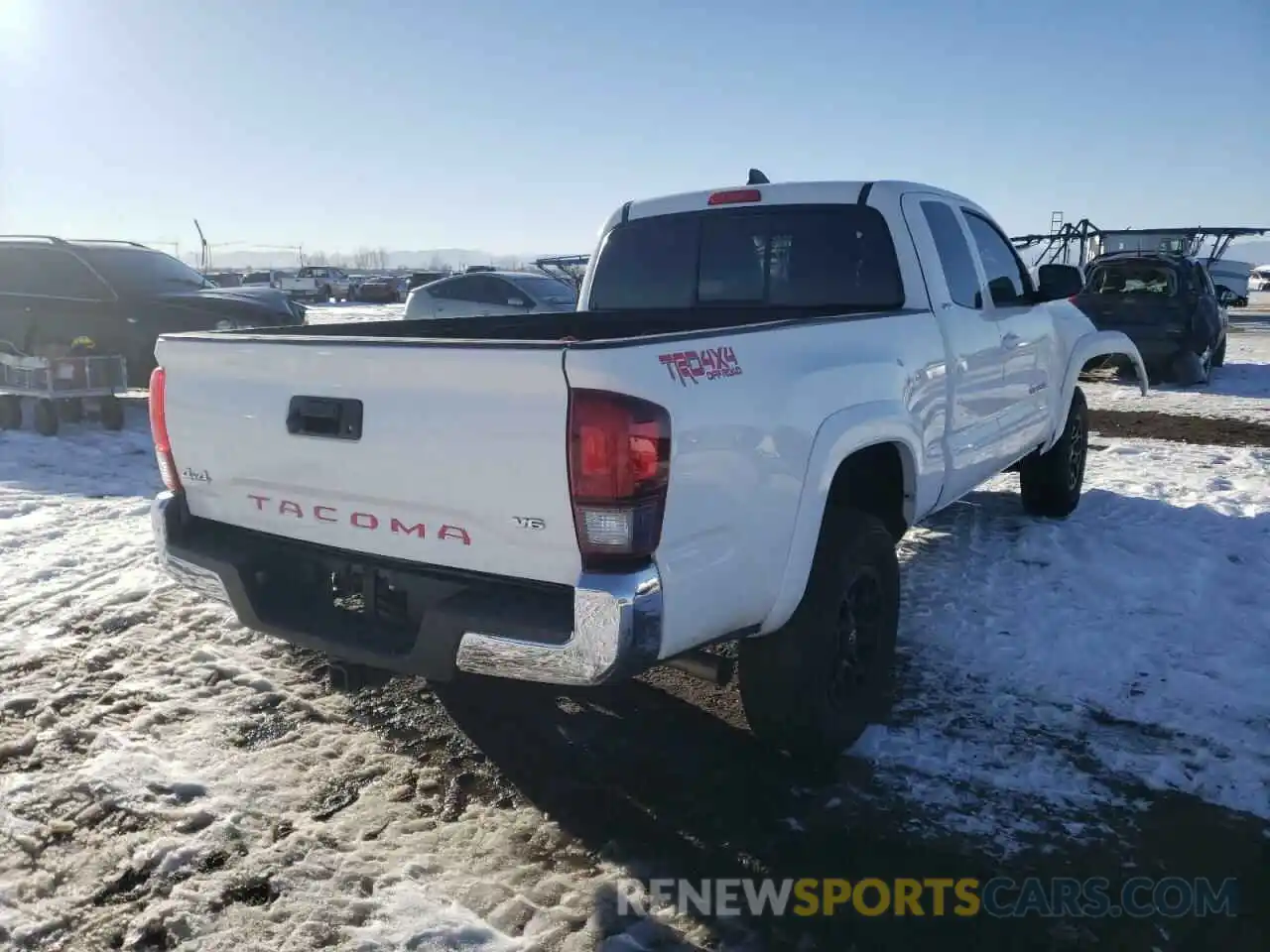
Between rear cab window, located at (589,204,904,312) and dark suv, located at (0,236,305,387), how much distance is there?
815 centimetres

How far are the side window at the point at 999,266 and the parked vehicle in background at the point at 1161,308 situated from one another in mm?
9184

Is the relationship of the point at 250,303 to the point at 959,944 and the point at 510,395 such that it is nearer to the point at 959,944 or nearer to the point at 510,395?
the point at 510,395

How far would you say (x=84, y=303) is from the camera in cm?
1127

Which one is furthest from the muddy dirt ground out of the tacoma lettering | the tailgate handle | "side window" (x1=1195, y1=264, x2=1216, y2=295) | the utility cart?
"side window" (x1=1195, y1=264, x2=1216, y2=295)

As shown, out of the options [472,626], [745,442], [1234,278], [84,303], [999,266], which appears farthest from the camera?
[1234,278]

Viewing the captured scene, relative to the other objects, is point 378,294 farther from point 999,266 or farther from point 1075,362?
point 999,266

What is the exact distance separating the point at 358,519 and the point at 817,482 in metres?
1.41

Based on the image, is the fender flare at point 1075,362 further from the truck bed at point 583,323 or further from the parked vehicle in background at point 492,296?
the parked vehicle in background at point 492,296

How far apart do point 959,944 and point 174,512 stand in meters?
2.83

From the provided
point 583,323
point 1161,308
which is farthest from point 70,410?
point 1161,308

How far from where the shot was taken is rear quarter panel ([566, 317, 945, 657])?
257 cm

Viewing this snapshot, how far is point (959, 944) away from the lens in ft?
8.48

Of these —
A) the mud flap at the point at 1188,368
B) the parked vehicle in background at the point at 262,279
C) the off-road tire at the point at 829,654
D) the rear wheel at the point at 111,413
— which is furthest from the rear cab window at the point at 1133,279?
the parked vehicle in background at the point at 262,279

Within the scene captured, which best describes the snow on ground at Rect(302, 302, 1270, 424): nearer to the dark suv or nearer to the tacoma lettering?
the dark suv
